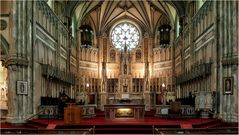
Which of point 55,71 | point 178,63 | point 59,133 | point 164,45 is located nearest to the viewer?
point 59,133

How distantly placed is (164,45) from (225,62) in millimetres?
25949

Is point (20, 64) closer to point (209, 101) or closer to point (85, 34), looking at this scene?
point (209, 101)

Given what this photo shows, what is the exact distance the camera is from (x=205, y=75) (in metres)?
29.8

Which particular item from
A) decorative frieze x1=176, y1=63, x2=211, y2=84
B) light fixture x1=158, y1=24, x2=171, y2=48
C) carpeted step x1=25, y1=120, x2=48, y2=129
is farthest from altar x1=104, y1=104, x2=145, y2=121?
light fixture x1=158, y1=24, x2=171, y2=48

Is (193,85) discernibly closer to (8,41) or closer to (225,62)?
(225,62)

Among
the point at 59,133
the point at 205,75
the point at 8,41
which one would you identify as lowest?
the point at 59,133

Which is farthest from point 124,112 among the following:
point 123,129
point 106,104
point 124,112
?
point 123,129

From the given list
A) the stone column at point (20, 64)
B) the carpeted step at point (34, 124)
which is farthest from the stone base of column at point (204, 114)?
the stone column at point (20, 64)

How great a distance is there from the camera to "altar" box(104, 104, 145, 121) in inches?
1072

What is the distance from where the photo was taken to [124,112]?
28000 mm

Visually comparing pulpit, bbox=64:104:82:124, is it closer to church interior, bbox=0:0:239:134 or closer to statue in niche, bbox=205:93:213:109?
church interior, bbox=0:0:239:134

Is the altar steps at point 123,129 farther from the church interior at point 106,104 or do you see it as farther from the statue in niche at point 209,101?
the statue in niche at point 209,101

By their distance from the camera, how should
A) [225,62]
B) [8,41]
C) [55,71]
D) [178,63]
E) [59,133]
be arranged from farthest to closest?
[178,63]
[55,71]
[8,41]
[225,62]
[59,133]

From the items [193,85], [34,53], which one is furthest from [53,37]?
[193,85]
